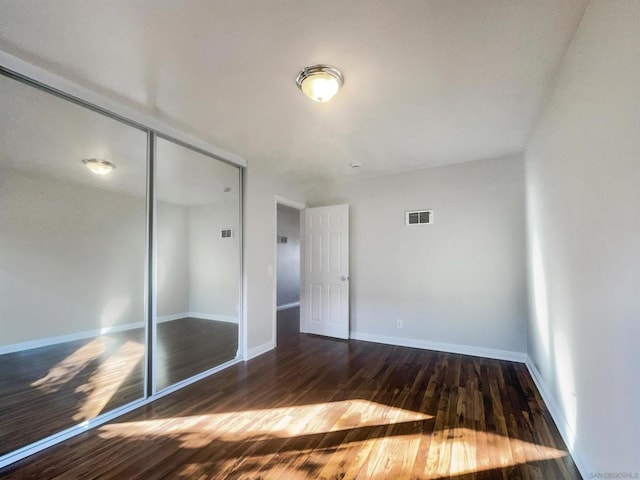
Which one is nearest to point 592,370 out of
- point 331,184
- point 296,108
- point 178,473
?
point 178,473

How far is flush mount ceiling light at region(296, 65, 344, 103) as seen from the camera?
1967 mm

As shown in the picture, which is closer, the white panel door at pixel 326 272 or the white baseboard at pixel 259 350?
the white baseboard at pixel 259 350

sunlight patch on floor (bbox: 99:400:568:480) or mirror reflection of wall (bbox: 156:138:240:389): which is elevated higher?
mirror reflection of wall (bbox: 156:138:240:389)

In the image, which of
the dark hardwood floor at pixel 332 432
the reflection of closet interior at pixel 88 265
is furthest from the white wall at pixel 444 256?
the reflection of closet interior at pixel 88 265

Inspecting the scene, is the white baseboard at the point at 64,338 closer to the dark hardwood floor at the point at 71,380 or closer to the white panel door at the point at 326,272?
the dark hardwood floor at the point at 71,380

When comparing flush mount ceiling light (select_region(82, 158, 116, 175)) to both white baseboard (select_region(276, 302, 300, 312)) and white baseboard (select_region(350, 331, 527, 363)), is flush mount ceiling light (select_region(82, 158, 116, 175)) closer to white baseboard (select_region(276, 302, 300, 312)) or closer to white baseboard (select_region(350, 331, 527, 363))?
white baseboard (select_region(350, 331, 527, 363))

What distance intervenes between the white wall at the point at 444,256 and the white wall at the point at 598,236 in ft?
4.63

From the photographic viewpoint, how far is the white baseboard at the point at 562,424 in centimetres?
171

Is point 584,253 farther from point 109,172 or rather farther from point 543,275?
point 109,172

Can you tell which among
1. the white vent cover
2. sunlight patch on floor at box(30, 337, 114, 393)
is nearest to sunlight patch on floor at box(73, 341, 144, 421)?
sunlight patch on floor at box(30, 337, 114, 393)

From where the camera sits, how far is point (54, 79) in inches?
81.1

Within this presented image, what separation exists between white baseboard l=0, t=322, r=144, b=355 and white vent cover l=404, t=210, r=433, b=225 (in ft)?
11.6

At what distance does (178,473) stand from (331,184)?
4.13 meters

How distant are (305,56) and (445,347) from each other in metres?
3.86
